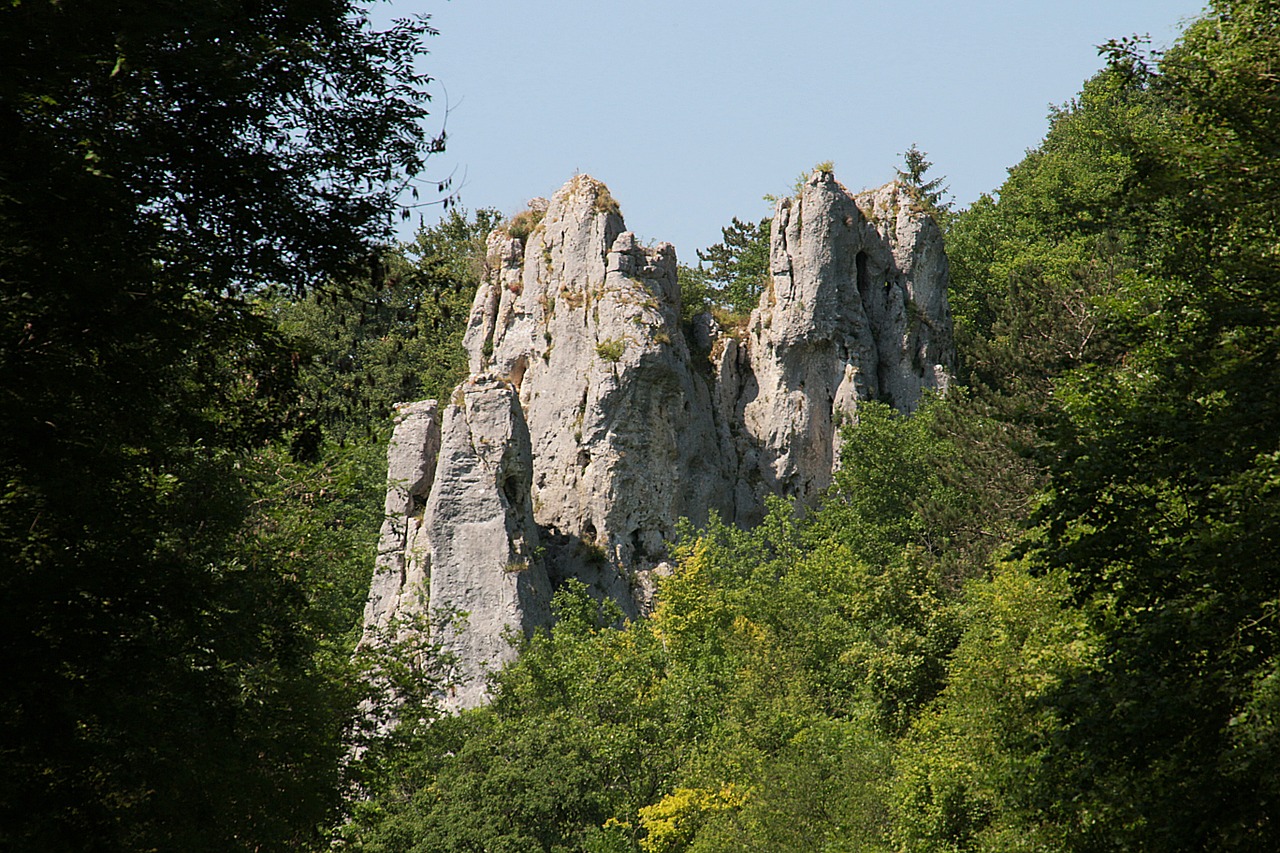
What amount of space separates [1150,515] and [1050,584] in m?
8.66

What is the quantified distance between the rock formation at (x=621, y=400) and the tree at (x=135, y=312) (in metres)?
27.9

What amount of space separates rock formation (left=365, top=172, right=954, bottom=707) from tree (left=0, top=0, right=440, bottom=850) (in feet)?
91.6

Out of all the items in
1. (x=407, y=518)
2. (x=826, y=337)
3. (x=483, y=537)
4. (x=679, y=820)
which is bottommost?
(x=679, y=820)

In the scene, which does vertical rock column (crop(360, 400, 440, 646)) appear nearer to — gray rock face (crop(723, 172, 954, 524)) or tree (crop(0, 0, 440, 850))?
gray rock face (crop(723, 172, 954, 524))

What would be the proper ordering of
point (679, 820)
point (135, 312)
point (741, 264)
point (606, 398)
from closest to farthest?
point (135, 312), point (679, 820), point (606, 398), point (741, 264)

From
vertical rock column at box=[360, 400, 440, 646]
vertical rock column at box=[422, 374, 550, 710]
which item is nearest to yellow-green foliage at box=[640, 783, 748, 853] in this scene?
vertical rock column at box=[422, 374, 550, 710]

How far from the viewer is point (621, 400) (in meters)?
44.6

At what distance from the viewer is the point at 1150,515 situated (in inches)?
488

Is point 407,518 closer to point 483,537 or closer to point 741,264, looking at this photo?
point 483,537

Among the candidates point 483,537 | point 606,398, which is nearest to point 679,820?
point 483,537

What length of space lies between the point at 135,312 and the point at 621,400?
34645mm

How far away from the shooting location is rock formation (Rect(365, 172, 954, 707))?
1642 inches

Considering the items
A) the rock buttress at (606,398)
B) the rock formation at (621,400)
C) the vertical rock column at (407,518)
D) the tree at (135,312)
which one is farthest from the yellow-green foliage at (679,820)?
the tree at (135,312)

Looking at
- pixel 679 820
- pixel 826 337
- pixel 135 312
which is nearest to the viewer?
pixel 135 312
